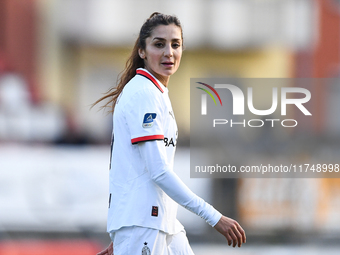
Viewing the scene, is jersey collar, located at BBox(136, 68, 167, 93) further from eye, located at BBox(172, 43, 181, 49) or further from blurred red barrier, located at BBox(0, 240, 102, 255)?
blurred red barrier, located at BBox(0, 240, 102, 255)

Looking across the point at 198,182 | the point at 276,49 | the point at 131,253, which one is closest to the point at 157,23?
the point at 131,253

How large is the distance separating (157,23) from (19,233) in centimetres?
591

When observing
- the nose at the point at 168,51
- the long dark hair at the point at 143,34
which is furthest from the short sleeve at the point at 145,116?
the long dark hair at the point at 143,34

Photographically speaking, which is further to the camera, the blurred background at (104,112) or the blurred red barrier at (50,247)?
the blurred background at (104,112)

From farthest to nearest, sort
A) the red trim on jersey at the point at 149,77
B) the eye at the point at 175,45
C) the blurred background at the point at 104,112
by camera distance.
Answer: the blurred background at the point at 104,112, the eye at the point at 175,45, the red trim on jersey at the point at 149,77

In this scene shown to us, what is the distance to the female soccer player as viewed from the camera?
2078 millimetres

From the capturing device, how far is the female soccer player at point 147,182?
2078mm

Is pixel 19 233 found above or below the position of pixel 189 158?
below

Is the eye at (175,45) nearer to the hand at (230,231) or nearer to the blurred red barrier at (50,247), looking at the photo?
the hand at (230,231)

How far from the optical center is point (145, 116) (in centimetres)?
210

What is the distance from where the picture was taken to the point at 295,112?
11164 millimetres

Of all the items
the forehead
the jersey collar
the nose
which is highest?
the forehead

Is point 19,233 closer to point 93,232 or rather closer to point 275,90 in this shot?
point 93,232

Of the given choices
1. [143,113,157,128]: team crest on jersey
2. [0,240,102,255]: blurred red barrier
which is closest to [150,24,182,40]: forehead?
[143,113,157,128]: team crest on jersey
